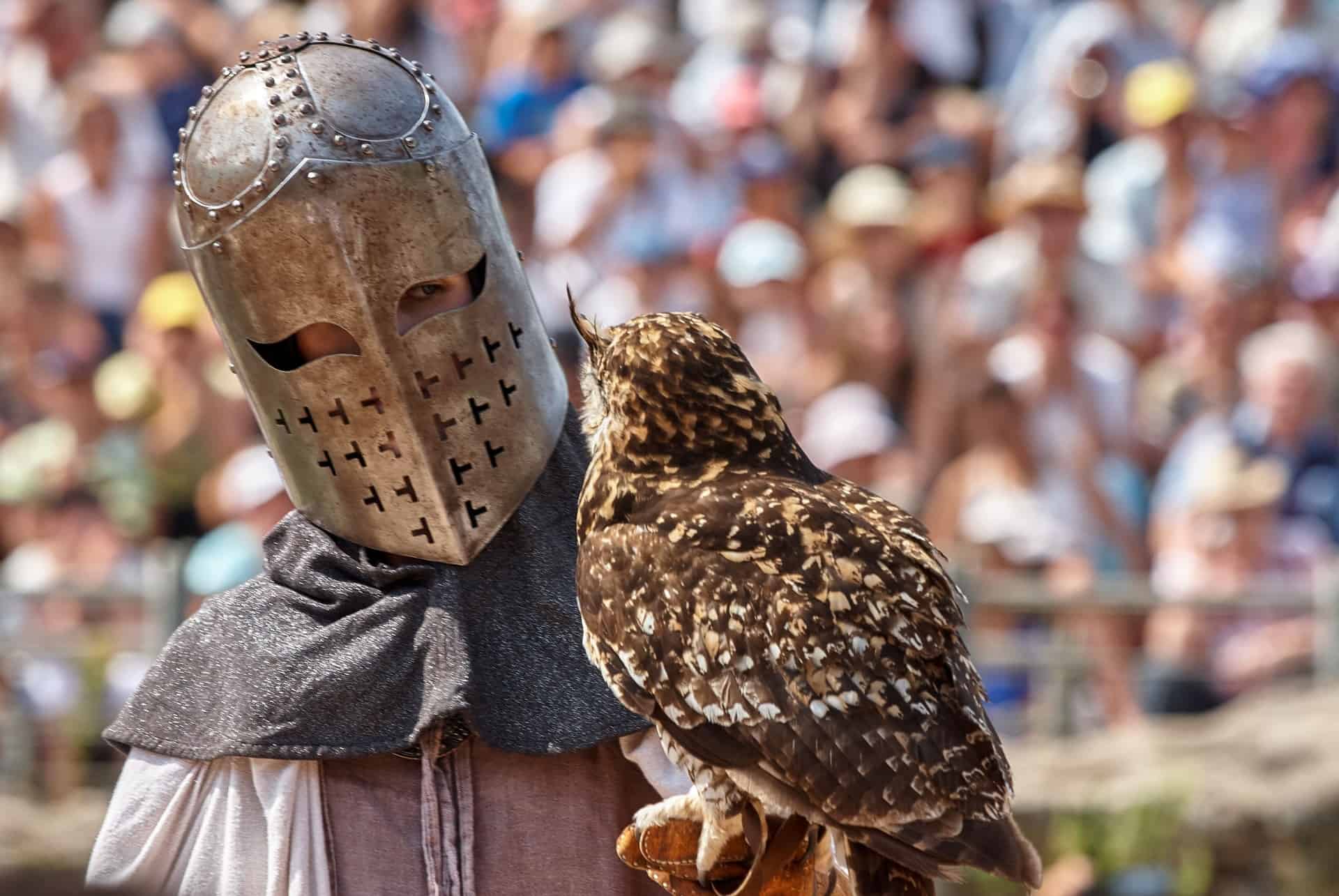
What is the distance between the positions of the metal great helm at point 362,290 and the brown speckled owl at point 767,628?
24 cm

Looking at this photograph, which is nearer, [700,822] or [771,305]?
[700,822]

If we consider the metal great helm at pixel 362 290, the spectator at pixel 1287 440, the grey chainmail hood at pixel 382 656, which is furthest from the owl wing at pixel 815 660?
the spectator at pixel 1287 440

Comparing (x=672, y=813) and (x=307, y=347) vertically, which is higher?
(x=307, y=347)

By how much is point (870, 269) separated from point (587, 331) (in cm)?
492

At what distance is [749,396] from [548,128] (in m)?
5.98

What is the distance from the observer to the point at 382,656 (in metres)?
3.19

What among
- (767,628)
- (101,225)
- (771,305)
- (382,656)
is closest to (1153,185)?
(771,305)

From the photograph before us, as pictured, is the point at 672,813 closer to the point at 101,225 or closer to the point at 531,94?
the point at 101,225

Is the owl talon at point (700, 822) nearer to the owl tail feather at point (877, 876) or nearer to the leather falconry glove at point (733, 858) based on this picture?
the leather falconry glove at point (733, 858)

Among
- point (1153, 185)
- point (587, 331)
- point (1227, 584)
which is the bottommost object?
point (1227, 584)

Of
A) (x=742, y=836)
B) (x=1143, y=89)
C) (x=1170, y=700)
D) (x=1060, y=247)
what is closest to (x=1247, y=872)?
(x=1170, y=700)

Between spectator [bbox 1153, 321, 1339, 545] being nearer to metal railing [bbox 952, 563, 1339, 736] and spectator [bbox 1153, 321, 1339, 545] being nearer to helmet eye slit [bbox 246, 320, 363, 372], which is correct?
metal railing [bbox 952, 563, 1339, 736]

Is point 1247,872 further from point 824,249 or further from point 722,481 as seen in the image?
point 722,481

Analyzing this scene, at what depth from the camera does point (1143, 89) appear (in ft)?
28.9
